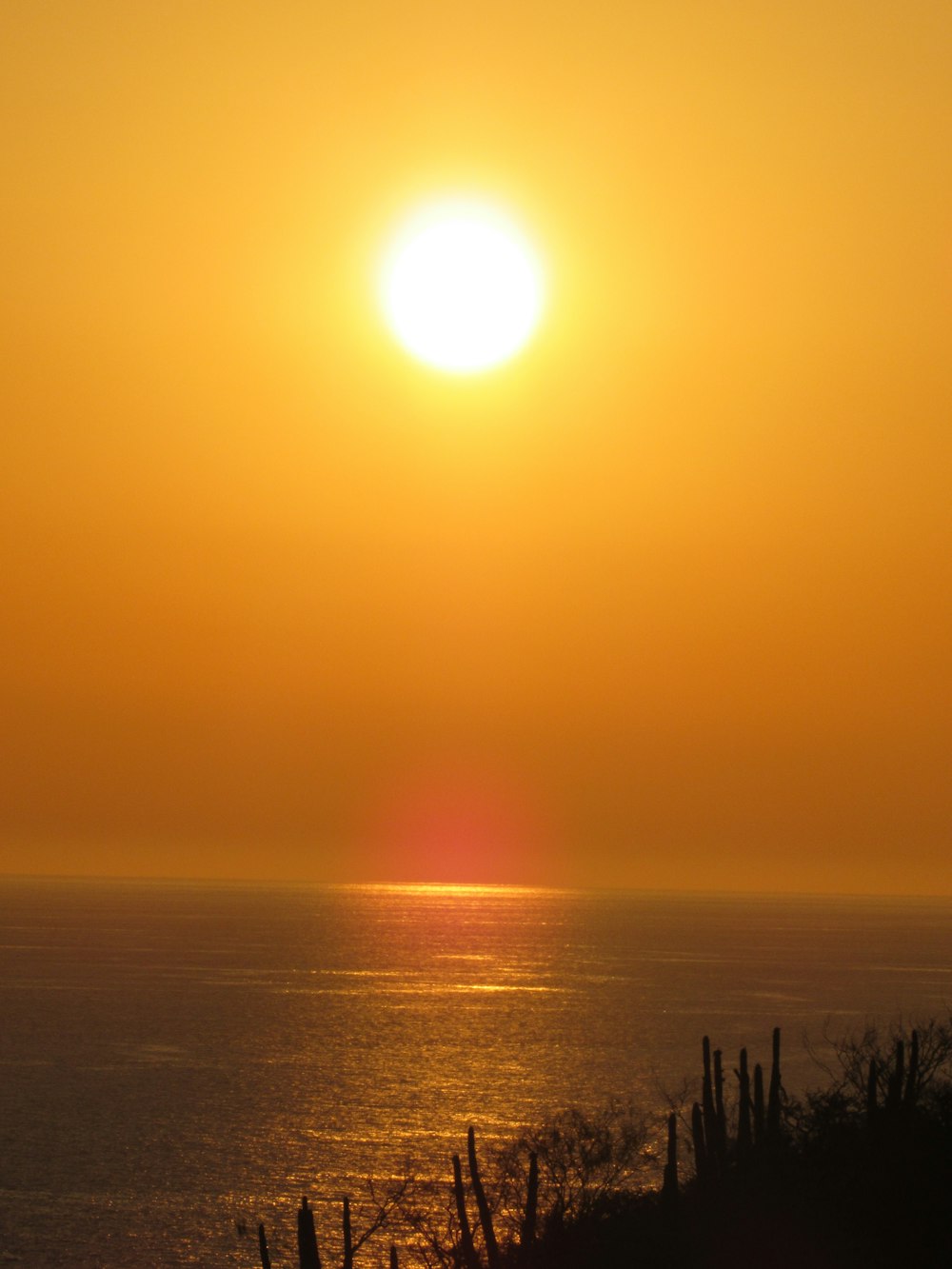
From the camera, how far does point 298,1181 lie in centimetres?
6103

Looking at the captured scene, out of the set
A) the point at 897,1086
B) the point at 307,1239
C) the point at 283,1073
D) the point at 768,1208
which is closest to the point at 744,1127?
the point at 768,1208

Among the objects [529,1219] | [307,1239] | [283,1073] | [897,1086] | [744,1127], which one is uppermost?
[283,1073]

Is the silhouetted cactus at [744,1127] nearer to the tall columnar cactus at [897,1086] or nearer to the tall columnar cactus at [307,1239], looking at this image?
the tall columnar cactus at [897,1086]

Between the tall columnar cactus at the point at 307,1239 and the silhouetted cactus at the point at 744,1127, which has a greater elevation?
the silhouetted cactus at the point at 744,1127

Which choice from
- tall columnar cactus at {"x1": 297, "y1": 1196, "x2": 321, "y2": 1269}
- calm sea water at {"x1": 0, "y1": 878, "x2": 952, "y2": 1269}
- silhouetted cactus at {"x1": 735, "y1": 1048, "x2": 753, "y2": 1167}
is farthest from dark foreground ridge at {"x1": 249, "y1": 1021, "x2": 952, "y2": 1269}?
calm sea water at {"x1": 0, "y1": 878, "x2": 952, "y2": 1269}

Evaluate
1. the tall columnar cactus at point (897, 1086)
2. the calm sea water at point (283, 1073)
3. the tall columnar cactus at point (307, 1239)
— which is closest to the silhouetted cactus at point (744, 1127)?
the tall columnar cactus at point (897, 1086)

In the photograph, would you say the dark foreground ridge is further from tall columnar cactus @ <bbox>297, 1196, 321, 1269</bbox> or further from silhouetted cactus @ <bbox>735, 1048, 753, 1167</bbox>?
tall columnar cactus @ <bbox>297, 1196, 321, 1269</bbox>

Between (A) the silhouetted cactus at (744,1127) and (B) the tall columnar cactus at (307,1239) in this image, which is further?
(A) the silhouetted cactus at (744,1127)

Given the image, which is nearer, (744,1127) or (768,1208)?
(768,1208)

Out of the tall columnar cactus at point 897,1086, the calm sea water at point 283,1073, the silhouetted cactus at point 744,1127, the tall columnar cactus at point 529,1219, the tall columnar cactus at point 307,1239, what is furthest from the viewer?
the calm sea water at point 283,1073

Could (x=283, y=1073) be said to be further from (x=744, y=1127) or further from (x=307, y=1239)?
(x=307, y=1239)

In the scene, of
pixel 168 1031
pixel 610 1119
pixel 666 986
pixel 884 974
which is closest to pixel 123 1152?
pixel 610 1119

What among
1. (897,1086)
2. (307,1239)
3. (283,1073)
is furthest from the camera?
(283,1073)

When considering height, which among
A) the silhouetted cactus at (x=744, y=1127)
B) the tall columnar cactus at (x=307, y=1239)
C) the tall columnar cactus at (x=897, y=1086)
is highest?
the tall columnar cactus at (x=897, y=1086)
